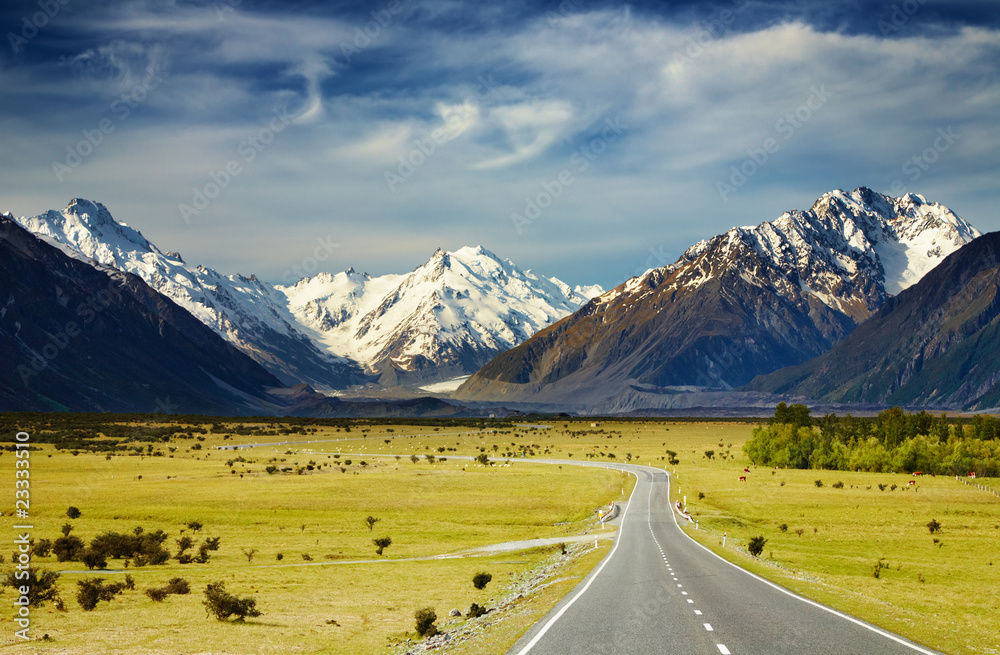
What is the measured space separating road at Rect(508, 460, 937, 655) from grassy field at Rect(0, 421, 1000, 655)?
1330 millimetres

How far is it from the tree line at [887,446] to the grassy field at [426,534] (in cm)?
782

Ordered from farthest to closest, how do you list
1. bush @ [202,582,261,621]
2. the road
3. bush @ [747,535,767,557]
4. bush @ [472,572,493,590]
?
1. bush @ [747,535,767,557]
2. bush @ [472,572,493,590]
3. bush @ [202,582,261,621]
4. the road

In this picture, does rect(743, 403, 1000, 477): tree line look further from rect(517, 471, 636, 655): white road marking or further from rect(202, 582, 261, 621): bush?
rect(202, 582, 261, 621): bush

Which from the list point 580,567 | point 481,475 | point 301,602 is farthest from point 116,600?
point 481,475

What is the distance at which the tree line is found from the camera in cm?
12769

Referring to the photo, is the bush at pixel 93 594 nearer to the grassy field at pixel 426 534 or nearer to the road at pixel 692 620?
the grassy field at pixel 426 534

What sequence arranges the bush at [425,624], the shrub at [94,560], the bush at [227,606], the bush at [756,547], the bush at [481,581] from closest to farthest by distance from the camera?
1. the bush at [425,624]
2. the bush at [227,606]
3. the bush at [481,581]
4. the shrub at [94,560]
5. the bush at [756,547]

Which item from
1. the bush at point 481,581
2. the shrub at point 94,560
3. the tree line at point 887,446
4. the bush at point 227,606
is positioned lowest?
the tree line at point 887,446

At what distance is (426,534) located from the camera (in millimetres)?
65125

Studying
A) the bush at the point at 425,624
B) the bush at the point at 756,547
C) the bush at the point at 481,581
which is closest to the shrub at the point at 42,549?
the bush at the point at 481,581

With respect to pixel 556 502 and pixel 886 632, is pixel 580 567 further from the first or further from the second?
pixel 556 502

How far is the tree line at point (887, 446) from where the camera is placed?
12769cm

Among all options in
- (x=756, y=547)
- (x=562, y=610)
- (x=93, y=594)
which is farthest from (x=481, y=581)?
(x=756, y=547)

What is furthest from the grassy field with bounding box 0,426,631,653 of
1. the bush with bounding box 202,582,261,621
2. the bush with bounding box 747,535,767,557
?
the bush with bounding box 747,535,767,557
